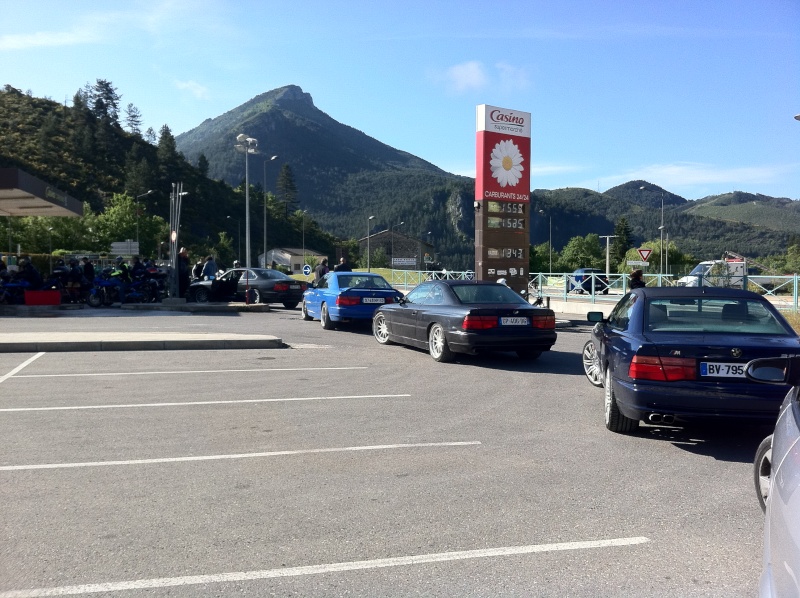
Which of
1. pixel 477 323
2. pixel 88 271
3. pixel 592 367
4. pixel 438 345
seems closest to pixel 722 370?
pixel 592 367

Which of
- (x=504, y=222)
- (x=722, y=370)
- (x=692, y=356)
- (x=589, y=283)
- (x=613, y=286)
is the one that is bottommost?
(x=722, y=370)

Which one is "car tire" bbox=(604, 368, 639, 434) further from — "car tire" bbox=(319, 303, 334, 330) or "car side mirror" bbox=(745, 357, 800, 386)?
"car tire" bbox=(319, 303, 334, 330)

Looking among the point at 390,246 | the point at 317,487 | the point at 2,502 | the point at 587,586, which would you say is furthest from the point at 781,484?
the point at 390,246

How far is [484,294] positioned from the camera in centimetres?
1262

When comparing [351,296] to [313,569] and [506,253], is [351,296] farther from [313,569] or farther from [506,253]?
[313,569]

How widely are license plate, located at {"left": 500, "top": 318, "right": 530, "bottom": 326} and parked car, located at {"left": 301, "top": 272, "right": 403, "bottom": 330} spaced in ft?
15.3

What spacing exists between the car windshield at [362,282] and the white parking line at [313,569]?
13352mm

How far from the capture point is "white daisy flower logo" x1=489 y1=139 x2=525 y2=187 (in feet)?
80.9

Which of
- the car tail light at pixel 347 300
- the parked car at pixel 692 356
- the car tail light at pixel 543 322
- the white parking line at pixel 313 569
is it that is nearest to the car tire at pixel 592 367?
the car tail light at pixel 543 322

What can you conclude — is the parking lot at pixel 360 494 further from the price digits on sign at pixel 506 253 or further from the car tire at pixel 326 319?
the price digits on sign at pixel 506 253

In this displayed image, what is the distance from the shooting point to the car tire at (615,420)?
7125mm

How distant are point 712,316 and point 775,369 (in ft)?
11.5

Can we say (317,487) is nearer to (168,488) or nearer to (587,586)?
(168,488)

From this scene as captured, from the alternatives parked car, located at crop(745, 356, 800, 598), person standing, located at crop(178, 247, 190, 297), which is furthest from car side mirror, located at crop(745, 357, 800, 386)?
person standing, located at crop(178, 247, 190, 297)
